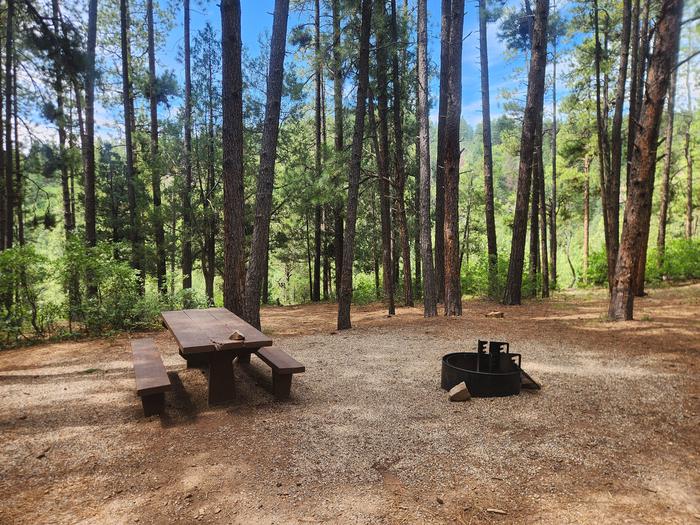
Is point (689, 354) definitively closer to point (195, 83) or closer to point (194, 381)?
point (194, 381)

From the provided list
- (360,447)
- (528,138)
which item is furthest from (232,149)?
(528,138)

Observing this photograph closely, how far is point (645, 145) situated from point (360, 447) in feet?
24.3

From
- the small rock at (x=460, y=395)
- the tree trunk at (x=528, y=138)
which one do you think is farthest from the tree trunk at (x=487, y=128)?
the small rock at (x=460, y=395)

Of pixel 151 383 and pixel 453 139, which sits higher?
pixel 453 139

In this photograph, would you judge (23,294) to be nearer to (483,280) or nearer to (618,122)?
(483,280)

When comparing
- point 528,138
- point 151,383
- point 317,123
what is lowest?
point 151,383

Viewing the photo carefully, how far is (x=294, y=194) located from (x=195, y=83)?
700 cm

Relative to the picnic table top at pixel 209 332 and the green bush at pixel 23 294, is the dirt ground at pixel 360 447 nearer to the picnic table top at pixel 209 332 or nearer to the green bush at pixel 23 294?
the picnic table top at pixel 209 332

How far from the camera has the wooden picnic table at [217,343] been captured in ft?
11.9

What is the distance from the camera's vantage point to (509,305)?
38.5 ft

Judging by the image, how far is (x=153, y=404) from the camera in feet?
12.4

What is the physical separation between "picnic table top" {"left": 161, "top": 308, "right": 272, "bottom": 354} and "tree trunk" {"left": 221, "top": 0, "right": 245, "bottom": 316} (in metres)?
1.85

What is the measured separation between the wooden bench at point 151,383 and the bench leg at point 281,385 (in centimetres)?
100

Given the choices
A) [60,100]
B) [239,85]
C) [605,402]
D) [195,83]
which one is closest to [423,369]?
[605,402]
